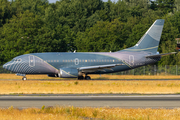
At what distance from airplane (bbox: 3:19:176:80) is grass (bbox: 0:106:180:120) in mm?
28944

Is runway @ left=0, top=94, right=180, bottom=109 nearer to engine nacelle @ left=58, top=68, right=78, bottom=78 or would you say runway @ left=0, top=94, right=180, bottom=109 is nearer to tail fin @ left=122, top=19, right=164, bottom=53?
engine nacelle @ left=58, top=68, right=78, bottom=78

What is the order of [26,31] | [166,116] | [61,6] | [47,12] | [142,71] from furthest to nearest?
[61,6]
[47,12]
[26,31]
[142,71]
[166,116]

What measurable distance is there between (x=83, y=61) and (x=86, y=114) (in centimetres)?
3281

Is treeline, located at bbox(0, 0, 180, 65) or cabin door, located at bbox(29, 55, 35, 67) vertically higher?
treeline, located at bbox(0, 0, 180, 65)

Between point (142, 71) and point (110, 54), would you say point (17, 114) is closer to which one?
point (110, 54)

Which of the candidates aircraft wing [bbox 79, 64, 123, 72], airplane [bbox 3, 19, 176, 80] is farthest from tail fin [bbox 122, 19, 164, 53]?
aircraft wing [bbox 79, 64, 123, 72]

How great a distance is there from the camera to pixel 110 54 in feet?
168

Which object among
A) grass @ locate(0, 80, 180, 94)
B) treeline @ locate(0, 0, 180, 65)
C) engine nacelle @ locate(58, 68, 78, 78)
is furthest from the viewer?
treeline @ locate(0, 0, 180, 65)

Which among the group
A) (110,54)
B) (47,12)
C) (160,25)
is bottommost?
(110,54)

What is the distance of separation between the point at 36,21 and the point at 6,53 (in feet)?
52.4

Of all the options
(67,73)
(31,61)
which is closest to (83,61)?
(67,73)

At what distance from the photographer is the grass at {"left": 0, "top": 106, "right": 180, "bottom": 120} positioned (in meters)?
15.7

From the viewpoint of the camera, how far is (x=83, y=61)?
49531 mm

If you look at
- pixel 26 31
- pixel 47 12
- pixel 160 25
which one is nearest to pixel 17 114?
pixel 160 25
